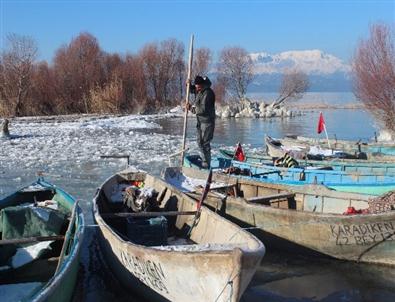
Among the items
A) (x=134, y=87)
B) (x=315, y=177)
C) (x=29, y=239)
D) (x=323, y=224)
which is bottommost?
(x=29, y=239)

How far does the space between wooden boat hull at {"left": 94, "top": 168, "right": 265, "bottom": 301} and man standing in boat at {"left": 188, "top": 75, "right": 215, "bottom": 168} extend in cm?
497

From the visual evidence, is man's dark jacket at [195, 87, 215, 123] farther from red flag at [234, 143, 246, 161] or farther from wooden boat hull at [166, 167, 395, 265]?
wooden boat hull at [166, 167, 395, 265]

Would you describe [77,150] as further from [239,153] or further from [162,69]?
[162,69]

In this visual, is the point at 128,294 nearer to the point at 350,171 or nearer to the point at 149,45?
the point at 350,171

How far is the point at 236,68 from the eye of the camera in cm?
7256

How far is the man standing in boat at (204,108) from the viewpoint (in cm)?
1260

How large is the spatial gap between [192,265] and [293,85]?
6540 centimetres

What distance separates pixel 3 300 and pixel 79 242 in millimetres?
1212

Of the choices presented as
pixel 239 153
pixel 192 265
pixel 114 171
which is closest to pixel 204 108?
pixel 239 153

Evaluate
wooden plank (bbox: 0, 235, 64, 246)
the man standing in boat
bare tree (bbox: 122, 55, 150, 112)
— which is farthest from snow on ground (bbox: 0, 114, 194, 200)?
bare tree (bbox: 122, 55, 150, 112)

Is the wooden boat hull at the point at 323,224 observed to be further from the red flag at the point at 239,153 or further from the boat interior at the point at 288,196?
the red flag at the point at 239,153

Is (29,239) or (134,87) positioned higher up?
(134,87)

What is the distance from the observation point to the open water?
7.86 meters

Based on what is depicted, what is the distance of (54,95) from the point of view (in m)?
51.1
